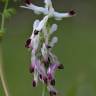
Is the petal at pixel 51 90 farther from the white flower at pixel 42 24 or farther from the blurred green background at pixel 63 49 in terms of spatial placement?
the blurred green background at pixel 63 49

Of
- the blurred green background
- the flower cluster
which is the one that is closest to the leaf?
the flower cluster

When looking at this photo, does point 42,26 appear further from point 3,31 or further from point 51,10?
point 3,31

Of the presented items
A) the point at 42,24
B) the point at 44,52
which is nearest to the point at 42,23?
the point at 42,24

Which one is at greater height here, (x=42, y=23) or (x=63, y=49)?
(x=42, y=23)

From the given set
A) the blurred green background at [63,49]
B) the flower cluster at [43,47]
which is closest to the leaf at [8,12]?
the flower cluster at [43,47]

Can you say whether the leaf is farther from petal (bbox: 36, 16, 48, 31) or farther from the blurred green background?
the blurred green background

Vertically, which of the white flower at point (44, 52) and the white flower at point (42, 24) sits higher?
the white flower at point (42, 24)

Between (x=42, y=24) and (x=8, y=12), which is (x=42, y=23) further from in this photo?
(x=8, y=12)
